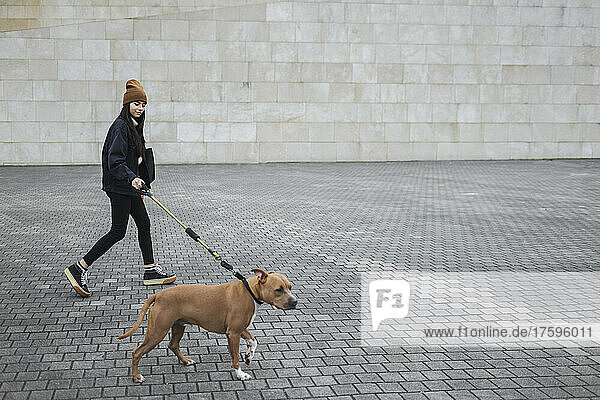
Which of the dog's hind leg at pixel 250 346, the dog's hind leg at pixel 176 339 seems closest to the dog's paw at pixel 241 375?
the dog's hind leg at pixel 250 346

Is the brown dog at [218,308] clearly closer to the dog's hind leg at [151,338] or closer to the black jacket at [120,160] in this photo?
the dog's hind leg at [151,338]

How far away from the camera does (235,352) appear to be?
4.43 metres

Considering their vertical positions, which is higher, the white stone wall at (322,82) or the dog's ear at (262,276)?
the white stone wall at (322,82)

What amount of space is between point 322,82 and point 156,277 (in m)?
16.8

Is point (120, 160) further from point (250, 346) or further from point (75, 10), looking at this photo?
point (75, 10)

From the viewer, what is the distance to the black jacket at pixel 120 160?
6.64 metres

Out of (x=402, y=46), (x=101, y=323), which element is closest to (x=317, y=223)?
(x=101, y=323)

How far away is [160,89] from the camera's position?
2245 centimetres

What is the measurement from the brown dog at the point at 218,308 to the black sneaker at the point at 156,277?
2.57 metres

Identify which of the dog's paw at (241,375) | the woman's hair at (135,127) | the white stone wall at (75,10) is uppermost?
the white stone wall at (75,10)

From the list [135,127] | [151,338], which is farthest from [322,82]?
[151,338]

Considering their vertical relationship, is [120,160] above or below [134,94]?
below

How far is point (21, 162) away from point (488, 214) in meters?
15.6

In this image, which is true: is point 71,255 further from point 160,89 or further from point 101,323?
point 160,89
